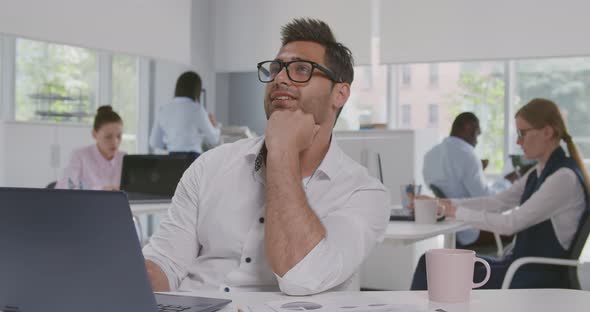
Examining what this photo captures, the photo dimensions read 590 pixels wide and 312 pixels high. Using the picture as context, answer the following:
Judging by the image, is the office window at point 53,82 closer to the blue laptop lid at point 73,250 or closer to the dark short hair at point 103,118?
the dark short hair at point 103,118

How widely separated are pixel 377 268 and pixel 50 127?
2.58m

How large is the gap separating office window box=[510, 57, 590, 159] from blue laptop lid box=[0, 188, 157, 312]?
764 cm

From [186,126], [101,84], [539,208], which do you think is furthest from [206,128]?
[539,208]

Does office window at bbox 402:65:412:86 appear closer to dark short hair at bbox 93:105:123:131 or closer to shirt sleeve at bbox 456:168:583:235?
dark short hair at bbox 93:105:123:131

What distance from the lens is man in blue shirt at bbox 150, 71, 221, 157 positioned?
5.59m

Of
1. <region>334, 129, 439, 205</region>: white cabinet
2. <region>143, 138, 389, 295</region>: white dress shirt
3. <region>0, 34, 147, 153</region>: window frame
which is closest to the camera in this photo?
<region>143, 138, 389, 295</region>: white dress shirt

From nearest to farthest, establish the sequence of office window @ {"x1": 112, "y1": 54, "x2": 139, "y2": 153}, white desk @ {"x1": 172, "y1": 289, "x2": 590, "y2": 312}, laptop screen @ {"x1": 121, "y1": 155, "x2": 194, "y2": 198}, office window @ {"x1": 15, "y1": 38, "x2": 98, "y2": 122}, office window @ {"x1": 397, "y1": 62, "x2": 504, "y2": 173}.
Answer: white desk @ {"x1": 172, "y1": 289, "x2": 590, "y2": 312} < laptop screen @ {"x1": 121, "y1": 155, "x2": 194, "y2": 198} < office window @ {"x1": 15, "y1": 38, "x2": 98, "y2": 122} < office window @ {"x1": 112, "y1": 54, "x2": 139, "y2": 153} < office window @ {"x1": 397, "y1": 62, "x2": 504, "y2": 173}

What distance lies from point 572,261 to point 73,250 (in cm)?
215

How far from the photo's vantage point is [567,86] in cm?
800

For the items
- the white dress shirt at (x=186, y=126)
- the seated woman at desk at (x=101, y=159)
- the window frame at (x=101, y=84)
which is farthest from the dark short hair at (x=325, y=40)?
the window frame at (x=101, y=84)

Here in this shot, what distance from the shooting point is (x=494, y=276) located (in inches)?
110

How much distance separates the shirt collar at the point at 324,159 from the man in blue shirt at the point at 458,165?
3158 millimetres

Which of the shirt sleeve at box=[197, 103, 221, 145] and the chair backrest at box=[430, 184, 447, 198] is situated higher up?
the shirt sleeve at box=[197, 103, 221, 145]

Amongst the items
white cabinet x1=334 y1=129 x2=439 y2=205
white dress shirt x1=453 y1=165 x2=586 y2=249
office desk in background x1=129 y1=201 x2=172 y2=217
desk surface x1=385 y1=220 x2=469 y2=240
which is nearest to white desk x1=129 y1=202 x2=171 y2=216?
office desk in background x1=129 y1=201 x2=172 y2=217
